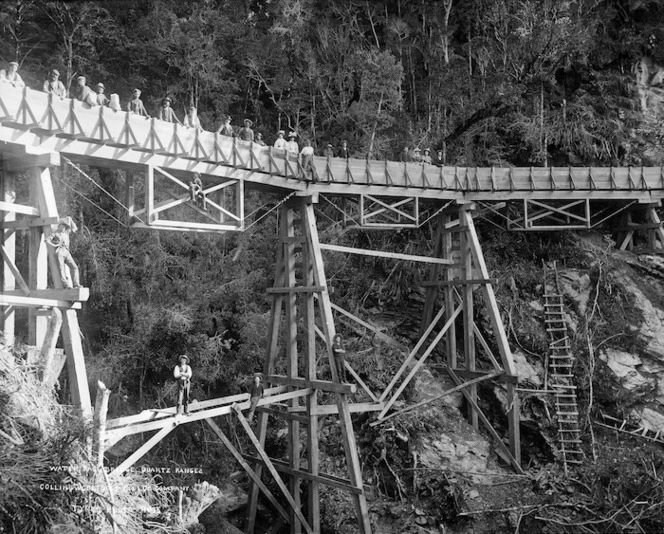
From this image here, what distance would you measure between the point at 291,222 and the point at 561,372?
7.42m

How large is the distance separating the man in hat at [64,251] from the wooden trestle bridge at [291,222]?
12 centimetres

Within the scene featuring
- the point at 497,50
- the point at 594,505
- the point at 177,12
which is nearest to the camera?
the point at 594,505

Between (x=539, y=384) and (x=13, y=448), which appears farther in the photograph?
(x=539, y=384)

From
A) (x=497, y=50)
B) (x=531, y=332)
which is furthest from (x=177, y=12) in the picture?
(x=531, y=332)

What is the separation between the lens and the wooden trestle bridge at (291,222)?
8.76 meters

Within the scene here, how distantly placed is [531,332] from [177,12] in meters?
14.3

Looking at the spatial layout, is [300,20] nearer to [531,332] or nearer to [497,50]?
[497,50]

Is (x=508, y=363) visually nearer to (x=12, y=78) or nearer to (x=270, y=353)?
(x=270, y=353)

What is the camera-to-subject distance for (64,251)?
27.7 feet

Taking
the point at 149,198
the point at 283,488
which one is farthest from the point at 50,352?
the point at 283,488

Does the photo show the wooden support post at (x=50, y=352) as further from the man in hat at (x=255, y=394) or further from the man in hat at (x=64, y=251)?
the man in hat at (x=255, y=394)

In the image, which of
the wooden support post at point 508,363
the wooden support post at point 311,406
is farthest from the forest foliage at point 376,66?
the wooden support post at point 311,406

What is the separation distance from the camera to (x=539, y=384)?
1527cm

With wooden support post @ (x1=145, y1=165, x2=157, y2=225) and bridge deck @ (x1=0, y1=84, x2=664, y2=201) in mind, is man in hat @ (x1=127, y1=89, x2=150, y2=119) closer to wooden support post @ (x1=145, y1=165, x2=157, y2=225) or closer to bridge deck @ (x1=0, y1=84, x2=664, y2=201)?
bridge deck @ (x1=0, y1=84, x2=664, y2=201)
